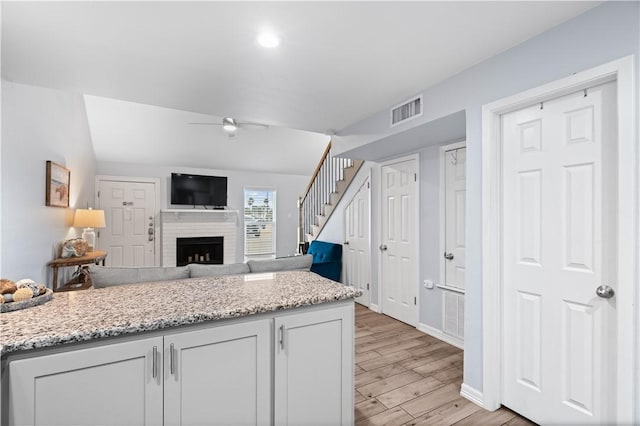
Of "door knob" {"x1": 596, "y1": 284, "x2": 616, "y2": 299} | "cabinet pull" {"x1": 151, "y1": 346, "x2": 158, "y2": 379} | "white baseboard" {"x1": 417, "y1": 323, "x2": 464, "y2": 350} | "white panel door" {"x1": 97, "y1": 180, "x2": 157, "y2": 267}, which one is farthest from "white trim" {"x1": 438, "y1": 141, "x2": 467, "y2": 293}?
"white panel door" {"x1": 97, "y1": 180, "x2": 157, "y2": 267}

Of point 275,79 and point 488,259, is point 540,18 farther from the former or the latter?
point 275,79

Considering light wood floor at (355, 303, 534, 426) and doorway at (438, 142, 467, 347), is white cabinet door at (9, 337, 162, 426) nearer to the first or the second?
light wood floor at (355, 303, 534, 426)

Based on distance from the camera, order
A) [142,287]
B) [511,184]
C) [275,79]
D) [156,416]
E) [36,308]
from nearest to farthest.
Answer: [156,416]
[36,308]
[142,287]
[511,184]
[275,79]

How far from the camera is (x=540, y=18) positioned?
1688mm

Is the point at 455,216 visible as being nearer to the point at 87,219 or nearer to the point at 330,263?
the point at 330,263

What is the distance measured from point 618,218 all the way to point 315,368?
5.65 feet

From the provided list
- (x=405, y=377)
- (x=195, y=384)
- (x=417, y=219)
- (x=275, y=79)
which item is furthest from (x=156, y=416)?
(x=417, y=219)

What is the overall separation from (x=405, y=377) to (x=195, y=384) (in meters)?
1.84

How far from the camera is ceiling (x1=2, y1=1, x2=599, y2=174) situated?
1632mm

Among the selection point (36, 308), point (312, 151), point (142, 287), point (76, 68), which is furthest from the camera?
point (312, 151)

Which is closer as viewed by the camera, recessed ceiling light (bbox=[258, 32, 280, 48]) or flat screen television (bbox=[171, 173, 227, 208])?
recessed ceiling light (bbox=[258, 32, 280, 48])

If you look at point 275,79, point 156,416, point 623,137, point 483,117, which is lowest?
point 156,416

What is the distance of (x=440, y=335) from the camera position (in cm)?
329

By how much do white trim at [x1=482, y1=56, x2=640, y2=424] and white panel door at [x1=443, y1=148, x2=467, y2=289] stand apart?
97cm
